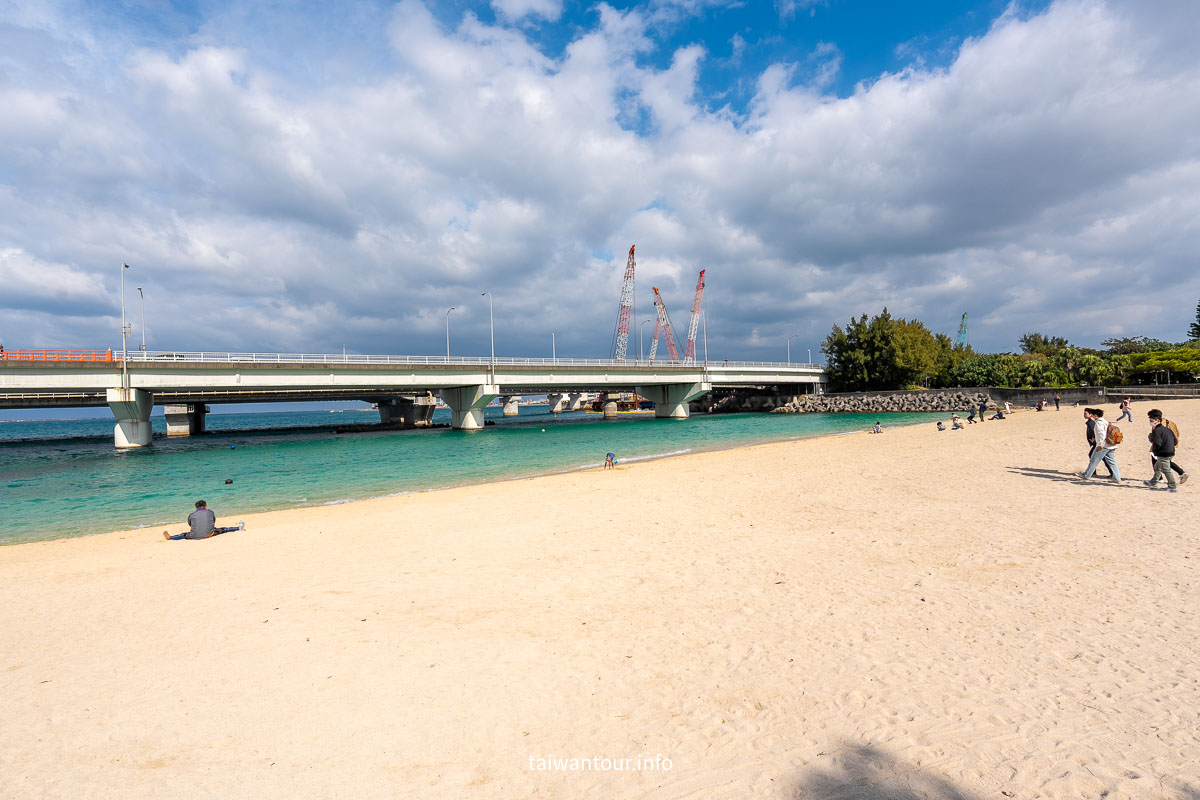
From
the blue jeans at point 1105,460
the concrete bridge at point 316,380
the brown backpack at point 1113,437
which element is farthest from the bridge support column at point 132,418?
the brown backpack at point 1113,437

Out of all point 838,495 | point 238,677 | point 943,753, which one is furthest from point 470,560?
point 838,495

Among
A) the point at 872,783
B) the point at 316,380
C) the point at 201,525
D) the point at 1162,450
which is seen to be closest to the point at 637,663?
the point at 872,783

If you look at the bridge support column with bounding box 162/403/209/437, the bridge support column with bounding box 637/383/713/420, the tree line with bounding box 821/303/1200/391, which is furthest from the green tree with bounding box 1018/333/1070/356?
the bridge support column with bounding box 162/403/209/437

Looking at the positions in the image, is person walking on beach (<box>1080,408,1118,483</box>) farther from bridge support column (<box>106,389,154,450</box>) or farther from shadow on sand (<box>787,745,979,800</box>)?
bridge support column (<box>106,389,154,450</box>)

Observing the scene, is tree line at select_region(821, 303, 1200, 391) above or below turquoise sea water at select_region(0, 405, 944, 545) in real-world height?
above

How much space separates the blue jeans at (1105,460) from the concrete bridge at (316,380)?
168ft

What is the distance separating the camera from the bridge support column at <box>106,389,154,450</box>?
43469 millimetres

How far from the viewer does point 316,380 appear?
4997 cm

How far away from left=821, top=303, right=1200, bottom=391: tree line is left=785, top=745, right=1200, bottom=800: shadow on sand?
3611 inches

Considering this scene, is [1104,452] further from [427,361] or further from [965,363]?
[965,363]

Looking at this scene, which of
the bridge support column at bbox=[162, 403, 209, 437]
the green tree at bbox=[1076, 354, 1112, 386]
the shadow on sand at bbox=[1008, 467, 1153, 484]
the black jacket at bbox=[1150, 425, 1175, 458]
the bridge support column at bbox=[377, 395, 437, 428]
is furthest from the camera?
the bridge support column at bbox=[377, 395, 437, 428]

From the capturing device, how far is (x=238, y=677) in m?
5.55

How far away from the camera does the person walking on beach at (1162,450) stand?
12415 mm

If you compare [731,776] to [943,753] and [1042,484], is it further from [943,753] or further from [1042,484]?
[1042,484]
